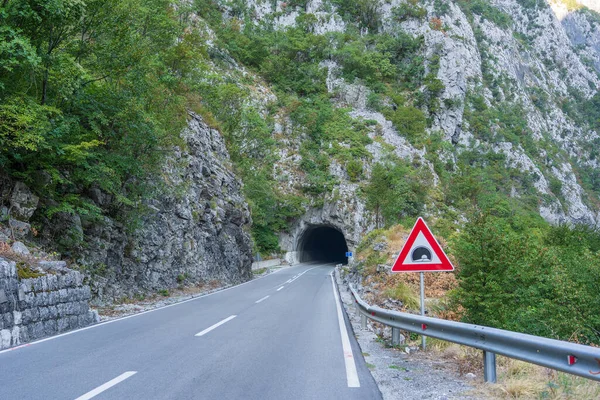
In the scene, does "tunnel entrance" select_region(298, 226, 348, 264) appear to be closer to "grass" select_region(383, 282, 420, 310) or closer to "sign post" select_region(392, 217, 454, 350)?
"grass" select_region(383, 282, 420, 310)

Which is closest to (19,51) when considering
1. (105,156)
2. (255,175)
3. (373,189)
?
(105,156)

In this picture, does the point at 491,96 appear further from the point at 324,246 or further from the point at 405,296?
the point at 405,296

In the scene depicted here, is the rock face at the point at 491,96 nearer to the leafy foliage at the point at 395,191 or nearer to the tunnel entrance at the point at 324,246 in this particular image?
the leafy foliage at the point at 395,191

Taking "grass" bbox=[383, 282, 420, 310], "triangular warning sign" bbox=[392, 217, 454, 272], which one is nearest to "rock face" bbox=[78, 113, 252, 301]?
"grass" bbox=[383, 282, 420, 310]

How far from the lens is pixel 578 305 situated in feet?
36.8

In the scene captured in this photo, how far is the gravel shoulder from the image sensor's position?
13.9ft

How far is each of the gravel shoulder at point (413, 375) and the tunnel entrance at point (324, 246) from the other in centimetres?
5194

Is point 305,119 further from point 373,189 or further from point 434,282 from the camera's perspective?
point 434,282

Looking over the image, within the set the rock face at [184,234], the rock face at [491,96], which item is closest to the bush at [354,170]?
the rock face at [491,96]

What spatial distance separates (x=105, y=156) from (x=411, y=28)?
7222 cm

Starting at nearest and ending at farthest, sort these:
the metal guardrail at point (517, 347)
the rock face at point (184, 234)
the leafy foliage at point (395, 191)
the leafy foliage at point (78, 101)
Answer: the metal guardrail at point (517, 347)
the leafy foliage at point (78, 101)
the rock face at point (184, 234)
the leafy foliage at point (395, 191)

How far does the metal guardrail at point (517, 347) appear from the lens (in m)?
3.05

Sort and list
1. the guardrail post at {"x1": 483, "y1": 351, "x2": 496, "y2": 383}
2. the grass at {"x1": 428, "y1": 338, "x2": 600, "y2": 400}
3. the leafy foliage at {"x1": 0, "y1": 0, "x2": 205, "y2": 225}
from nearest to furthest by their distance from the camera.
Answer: the grass at {"x1": 428, "y1": 338, "x2": 600, "y2": 400}, the guardrail post at {"x1": 483, "y1": 351, "x2": 496, "y2": 383}, the leafy foliage at {"x1": 0, "y1": 0, "x2": 205, "y2": 225}

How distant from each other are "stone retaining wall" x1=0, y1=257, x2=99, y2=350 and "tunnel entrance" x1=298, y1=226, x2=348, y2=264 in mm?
49563
